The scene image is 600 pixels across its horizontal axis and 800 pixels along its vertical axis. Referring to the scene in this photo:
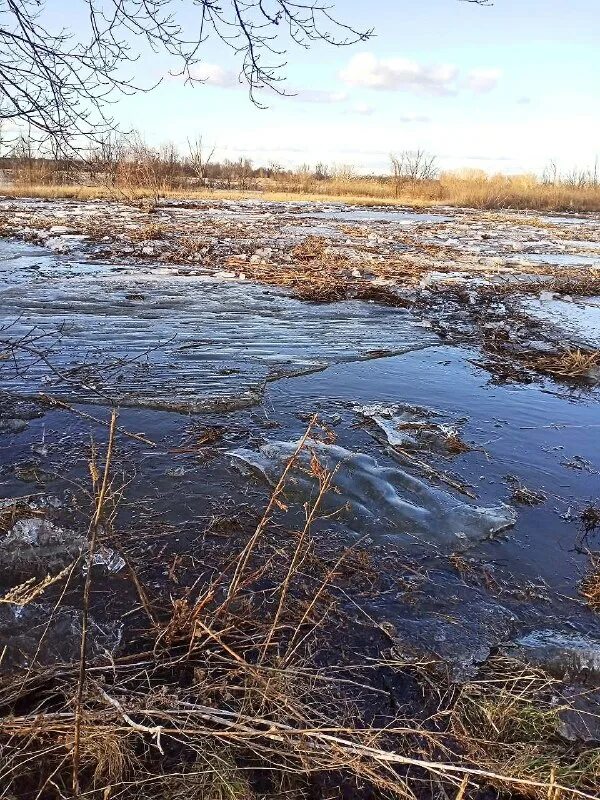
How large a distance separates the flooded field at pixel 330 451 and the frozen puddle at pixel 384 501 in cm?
2

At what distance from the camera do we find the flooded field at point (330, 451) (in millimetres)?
2820

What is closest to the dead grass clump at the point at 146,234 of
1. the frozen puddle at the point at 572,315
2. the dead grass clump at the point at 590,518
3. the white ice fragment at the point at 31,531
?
the frozen puddle at the point at 572,315

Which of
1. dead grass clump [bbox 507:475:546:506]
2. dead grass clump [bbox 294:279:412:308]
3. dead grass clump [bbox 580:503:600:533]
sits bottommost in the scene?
dead grass clump [bbox 580:503:600:533]

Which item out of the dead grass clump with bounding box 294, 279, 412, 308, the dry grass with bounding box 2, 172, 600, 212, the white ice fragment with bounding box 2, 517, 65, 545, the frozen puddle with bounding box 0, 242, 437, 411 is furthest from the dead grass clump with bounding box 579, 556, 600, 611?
the dry grass with bounding box 2, 172, 600, 212

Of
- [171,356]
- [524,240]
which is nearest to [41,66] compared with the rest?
[171,356]

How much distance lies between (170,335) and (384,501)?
4419 mm

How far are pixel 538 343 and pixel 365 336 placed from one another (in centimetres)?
227

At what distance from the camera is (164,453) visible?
430 cm

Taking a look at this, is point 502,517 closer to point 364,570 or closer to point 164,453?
point 364,570

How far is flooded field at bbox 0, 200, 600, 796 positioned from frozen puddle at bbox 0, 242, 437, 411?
4cm

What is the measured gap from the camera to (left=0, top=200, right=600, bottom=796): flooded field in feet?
9.25

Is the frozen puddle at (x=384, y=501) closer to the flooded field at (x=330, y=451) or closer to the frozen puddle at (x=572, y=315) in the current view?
the flooded field at (x=330, y=451)

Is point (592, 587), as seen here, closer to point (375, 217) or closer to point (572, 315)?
point (572, 315)

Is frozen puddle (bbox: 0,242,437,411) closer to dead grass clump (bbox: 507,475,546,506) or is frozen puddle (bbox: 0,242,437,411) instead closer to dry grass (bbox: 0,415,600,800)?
dry grass (bbox: 0,415,600,800)
